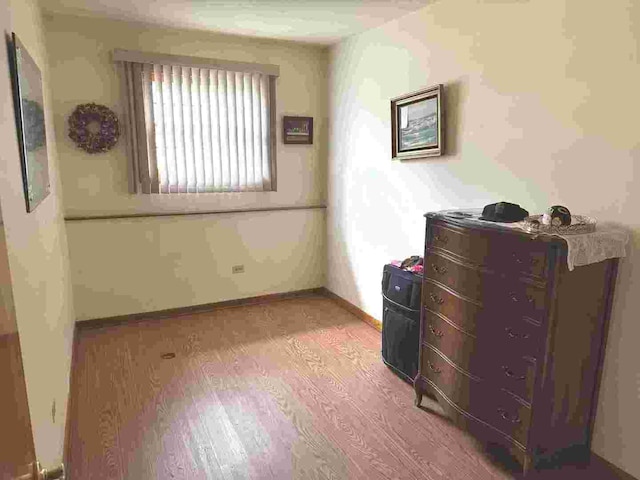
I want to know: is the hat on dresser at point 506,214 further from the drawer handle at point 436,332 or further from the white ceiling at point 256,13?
the white ceiling at point 256,13

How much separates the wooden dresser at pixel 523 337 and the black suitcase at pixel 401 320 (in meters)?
0.44

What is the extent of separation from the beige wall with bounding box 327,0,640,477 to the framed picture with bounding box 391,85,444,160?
0.07m

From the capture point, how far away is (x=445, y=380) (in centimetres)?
222

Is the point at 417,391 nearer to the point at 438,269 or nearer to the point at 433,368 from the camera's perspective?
the point at 433,368

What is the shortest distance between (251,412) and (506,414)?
1330 mm

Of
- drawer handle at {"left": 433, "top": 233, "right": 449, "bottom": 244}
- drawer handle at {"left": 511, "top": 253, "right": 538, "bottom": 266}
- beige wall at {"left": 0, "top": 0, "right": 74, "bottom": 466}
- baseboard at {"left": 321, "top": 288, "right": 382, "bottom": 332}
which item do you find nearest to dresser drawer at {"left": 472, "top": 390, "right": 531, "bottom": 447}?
drawer handle at {"left": 511, "top": 253, "right": 538, "bottom": 266}

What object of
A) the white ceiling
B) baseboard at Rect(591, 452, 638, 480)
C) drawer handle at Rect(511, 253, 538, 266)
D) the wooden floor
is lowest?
the wooden floor

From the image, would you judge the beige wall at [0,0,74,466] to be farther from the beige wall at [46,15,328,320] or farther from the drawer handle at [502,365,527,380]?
the drawer handle at [502,365,527,380]

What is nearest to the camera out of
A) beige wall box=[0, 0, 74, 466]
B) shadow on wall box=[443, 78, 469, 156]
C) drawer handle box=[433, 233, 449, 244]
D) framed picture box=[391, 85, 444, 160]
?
beige wall box=[0, 0, 74, 466]

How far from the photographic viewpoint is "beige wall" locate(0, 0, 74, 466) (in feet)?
4.29

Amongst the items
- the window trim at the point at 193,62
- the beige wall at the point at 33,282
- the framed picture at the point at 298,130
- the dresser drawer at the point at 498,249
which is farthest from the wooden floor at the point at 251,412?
the window trim at the point at 193,62

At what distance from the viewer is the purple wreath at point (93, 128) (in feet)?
10.7

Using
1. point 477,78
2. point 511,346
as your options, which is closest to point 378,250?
point 477,78

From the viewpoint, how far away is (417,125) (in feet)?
9.65
